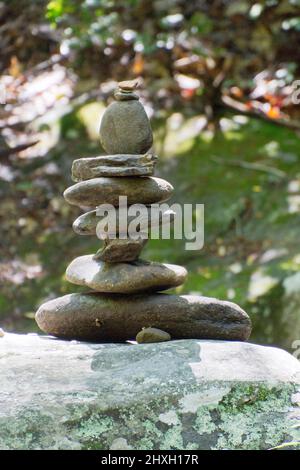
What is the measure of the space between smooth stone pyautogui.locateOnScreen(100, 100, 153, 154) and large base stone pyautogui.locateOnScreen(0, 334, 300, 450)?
1.15 metres

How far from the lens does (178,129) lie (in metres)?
8.59

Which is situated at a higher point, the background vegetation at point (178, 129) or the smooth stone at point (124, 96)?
the smooth stone at point (124, 96)

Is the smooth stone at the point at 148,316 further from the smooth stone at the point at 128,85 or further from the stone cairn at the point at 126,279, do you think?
the smooth stone at the point at 128,85

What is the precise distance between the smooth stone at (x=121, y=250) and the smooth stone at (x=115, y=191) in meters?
0.20

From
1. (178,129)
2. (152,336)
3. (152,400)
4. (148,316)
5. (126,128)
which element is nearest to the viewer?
(152,400)

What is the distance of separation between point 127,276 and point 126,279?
0.02 m

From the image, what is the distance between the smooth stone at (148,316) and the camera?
13.6 feet

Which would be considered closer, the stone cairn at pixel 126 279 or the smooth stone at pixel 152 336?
the smooth stone at pixel 152 336

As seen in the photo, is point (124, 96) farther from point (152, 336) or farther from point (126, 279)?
point (152, 336)

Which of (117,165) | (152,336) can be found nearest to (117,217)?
(117,165)

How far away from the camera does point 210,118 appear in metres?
8.64

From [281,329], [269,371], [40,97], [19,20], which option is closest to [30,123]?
[40,97]

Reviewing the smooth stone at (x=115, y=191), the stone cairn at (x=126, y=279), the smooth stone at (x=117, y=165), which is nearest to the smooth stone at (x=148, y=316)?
the stone cairn at (x=126, y=279)
